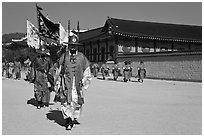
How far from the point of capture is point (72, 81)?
229 inches

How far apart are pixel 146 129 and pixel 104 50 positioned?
25728 millimetres

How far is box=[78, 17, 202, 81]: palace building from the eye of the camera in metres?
20.1

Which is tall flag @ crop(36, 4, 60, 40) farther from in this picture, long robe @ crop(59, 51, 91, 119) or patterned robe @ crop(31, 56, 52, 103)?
long robe @ crop(59, 51, 91, 119)

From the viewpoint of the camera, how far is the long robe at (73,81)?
18.9 feet

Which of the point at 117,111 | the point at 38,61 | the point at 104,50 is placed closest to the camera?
the point at 117,111

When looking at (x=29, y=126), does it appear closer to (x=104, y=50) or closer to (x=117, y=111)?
(x=117, y=111)

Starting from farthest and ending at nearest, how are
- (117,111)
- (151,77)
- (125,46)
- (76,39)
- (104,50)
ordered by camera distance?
(104,50)
(125,46)
(151,77)
(117,111)
(76,39)

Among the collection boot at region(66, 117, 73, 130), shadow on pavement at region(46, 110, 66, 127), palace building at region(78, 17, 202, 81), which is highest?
palace building at region(78, 17, 202, 81)

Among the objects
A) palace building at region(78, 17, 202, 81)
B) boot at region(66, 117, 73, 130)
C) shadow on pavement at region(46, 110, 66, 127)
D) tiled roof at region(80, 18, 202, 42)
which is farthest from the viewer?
tiled roof at region(80, 18, 202, 42)

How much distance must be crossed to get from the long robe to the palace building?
14.2 m

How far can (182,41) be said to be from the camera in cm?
3022

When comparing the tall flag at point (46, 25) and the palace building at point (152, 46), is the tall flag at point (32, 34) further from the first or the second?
the tall flag at point (46, 25)

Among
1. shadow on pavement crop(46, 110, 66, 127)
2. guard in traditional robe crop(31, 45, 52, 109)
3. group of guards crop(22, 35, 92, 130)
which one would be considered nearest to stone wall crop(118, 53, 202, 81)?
guard in traditional robe crop(31, 45, 52, 109)

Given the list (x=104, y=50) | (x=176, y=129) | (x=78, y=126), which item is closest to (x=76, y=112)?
(x=78, y=126)
